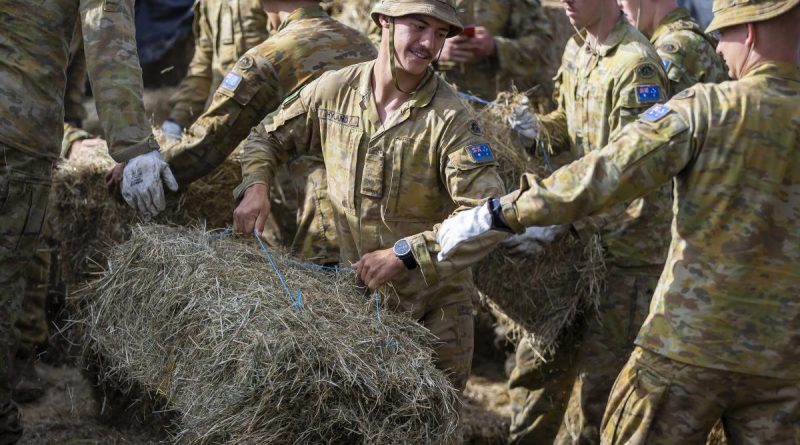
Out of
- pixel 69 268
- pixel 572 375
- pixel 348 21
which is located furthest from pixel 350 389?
pixel 348 21

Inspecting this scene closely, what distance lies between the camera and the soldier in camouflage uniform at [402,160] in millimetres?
4441

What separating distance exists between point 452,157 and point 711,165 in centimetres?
118

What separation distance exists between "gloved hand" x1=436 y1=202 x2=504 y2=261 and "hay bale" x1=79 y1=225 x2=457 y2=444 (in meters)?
0.39

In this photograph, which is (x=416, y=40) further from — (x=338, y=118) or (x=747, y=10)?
(x=747, y=10)

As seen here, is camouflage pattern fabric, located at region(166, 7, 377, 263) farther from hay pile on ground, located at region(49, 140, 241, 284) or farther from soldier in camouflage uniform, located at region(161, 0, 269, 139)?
soldier in camouflage uniform, located at region(161, 0, 269, 139)

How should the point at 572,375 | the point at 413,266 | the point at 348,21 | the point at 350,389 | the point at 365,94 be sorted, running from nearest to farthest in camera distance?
the point at 350,389, the point at 413,266, the point at 365,94, the point at 572,375, the point at 348,21

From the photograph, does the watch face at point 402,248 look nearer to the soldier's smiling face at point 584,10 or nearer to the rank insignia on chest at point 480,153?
the rank insignia on chest at point 480,153

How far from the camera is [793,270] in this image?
11.8 feet

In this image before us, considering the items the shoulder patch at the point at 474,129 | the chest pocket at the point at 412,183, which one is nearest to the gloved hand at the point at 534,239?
the chest pocket at the point at 412,183

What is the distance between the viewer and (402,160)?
14.9 feet

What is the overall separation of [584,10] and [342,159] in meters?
1.50

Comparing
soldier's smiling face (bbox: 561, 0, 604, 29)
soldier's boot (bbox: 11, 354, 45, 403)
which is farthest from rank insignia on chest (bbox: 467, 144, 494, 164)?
soldier's boot (bbox: 11, 354, 45, 403)

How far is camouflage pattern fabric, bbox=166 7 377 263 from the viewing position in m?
5.30

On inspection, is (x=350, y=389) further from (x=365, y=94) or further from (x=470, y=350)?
(x=365, y=94)
